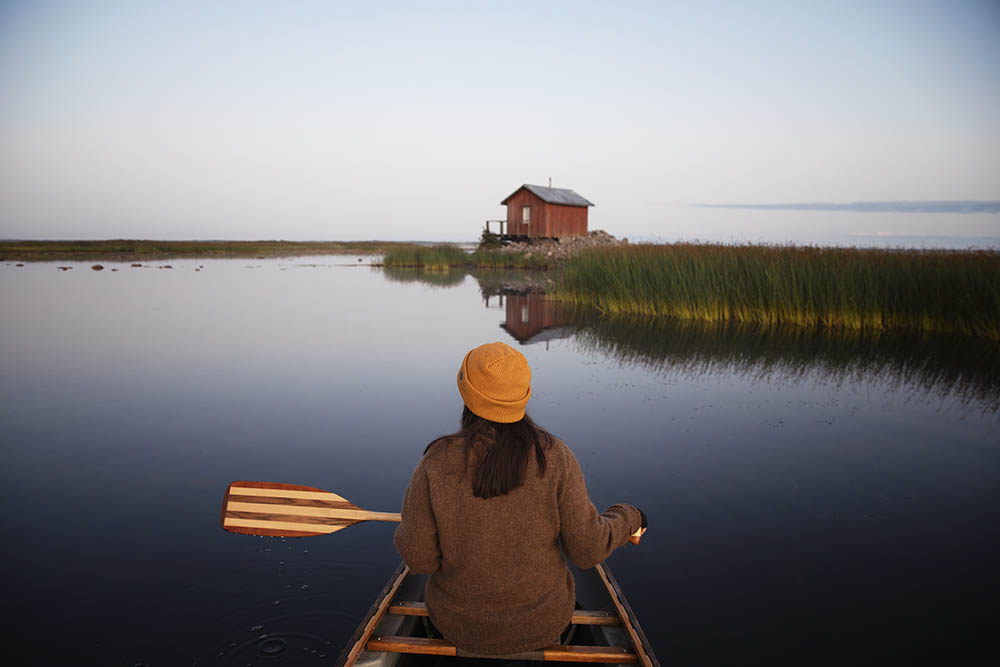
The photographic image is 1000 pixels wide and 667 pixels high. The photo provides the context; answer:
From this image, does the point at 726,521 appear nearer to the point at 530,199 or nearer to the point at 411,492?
the point at 411,492

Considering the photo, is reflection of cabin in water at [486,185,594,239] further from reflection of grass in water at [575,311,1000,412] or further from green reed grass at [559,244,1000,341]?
reflection of grass in water at [575,311,1000,412]

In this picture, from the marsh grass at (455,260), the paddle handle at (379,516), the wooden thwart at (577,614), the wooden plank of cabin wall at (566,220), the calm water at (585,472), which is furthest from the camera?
the wooden plank of cabin wall at (566,220)

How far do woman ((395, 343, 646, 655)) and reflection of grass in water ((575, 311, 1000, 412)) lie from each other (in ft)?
23.5

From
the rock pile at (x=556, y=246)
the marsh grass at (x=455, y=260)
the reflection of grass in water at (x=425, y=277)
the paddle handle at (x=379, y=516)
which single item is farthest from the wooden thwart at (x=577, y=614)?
the marsh grass at (x=455, y=260)

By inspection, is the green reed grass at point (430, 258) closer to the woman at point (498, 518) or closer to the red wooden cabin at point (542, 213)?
the red wooden cabin at point (542, 213)

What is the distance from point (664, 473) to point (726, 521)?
933mm

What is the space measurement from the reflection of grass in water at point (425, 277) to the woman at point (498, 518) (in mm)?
23095

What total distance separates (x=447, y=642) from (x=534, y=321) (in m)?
12.3

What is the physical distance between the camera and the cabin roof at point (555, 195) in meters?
39.7

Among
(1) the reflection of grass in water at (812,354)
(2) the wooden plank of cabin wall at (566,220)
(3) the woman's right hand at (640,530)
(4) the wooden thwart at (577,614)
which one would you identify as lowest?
(1) the reflection of grass in water at (812,354)

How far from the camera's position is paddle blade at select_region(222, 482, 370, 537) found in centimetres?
318

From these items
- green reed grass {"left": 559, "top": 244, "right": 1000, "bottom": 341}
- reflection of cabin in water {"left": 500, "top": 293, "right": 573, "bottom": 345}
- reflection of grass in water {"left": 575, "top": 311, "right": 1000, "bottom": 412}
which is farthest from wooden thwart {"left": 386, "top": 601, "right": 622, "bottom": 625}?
green reed grass {"left": 559, "top": 244, "right": 1000, "bottom": 341}

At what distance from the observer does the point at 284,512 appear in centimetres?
325

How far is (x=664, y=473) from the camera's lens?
206 inches
